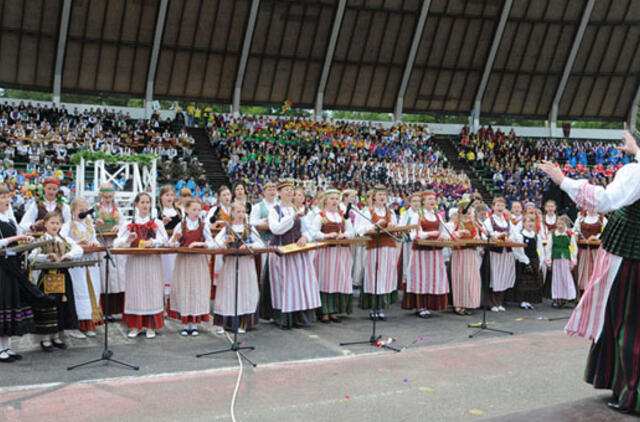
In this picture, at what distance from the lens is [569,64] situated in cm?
2931

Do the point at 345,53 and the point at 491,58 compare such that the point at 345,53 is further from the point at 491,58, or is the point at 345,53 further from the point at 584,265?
the point at 584,265

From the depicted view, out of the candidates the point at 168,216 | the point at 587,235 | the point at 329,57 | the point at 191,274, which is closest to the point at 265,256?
the point at 191,274

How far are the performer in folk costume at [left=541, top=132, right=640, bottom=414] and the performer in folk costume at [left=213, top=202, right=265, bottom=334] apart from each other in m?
3.96

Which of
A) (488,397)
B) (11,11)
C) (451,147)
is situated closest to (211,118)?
(11,11)

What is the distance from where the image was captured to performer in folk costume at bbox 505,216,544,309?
384 inches

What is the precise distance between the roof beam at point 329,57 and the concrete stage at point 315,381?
2071 centimetres

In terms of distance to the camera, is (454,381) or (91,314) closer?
(454,381)

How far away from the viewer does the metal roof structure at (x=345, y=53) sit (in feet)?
78.9

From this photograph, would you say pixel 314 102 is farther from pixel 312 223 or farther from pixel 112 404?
pixel 112 404

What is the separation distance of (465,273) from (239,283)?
362 centimetres

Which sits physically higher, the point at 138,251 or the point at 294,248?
the point at 294,248

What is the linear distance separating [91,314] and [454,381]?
4199 millimetres

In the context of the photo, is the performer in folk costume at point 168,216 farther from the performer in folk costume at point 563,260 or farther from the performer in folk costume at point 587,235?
the performer in folk costume at point 587,235

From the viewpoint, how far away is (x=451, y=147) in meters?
29.4
